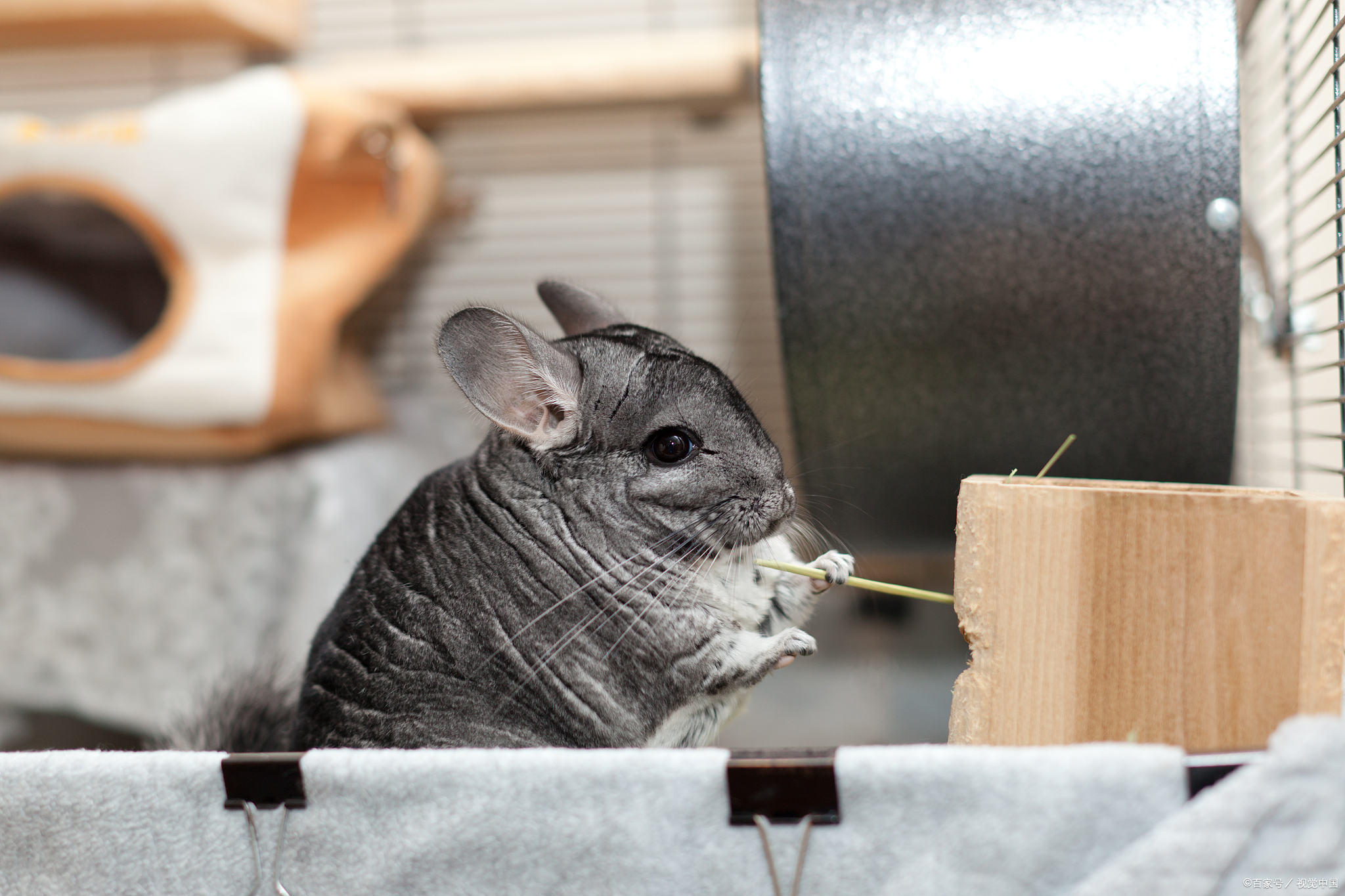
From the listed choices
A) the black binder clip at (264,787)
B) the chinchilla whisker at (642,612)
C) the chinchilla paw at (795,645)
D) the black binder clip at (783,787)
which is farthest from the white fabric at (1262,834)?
the black binder clip at (264,787)

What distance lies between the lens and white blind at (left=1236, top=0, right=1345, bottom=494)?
1.35 meters

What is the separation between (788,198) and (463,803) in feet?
2.45

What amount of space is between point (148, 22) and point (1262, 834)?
Answer: 2.29 meters

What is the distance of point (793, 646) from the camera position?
0.81m

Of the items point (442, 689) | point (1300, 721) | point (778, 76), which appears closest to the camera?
point (1300, 721)

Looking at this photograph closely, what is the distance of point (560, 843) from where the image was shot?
630mm

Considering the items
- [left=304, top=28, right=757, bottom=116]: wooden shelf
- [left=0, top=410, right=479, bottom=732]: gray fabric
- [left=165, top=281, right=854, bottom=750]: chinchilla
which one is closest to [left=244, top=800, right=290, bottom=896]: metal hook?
[left=165, top=281, right=854, bottom=750]: chinchilla

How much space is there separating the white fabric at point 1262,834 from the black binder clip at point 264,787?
51cm

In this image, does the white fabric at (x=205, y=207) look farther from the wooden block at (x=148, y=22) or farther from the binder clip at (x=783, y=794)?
the binder clip at (x=783, y=794)

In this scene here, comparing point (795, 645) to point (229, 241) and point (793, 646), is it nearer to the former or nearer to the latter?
point (793, 646)

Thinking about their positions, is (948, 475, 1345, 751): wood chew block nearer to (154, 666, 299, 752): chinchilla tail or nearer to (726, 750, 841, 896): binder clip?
(726, 750, 841, 896): binder clip

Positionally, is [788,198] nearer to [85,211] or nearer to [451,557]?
[451,557]

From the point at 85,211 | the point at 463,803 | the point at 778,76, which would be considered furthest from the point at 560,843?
the point at 85,211

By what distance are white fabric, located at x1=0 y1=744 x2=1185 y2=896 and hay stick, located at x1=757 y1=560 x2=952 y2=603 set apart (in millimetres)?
199
